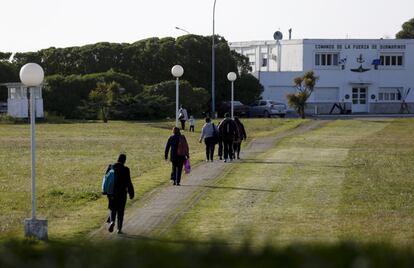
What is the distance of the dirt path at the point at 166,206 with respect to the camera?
14828 mm

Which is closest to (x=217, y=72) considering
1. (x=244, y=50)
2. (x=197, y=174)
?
(x=244, y=50)

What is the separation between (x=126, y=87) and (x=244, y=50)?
28483mm

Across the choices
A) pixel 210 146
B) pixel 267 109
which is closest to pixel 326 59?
pixel 267 109

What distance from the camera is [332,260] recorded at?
11.7ft

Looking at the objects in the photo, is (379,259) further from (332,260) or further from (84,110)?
(84,110)

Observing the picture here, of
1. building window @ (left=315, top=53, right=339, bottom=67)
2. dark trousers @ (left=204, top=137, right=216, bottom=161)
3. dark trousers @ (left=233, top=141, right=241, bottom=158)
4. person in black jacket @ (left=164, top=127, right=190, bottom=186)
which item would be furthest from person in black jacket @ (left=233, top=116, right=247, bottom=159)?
building window @ (left=315, top=53, right=339, bottom=67)

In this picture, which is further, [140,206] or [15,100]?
[15,100]

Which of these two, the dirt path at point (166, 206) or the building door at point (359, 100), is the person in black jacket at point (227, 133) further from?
the building door at point (359, 100)

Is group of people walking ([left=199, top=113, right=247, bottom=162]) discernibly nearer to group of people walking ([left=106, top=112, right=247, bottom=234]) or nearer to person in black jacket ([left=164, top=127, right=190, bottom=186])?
group of people walking ([left=106, top=112, right=247, bottom=234])

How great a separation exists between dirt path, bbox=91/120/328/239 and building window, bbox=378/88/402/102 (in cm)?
5796

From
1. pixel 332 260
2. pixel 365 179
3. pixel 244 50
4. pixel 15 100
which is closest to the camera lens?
pixel 332 260

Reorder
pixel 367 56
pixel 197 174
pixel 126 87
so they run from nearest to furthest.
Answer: pixel 197 174, pixel 126 87, pixel 367 56

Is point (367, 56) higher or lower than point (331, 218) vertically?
higher

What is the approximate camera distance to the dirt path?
14828 millimetres
